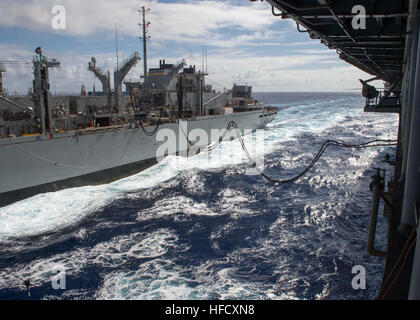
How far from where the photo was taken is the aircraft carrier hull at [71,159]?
16125 mm

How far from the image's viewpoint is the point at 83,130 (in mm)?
19234

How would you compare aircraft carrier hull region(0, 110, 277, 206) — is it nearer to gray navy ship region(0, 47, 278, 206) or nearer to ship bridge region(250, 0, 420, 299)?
gray navy ship region(0, 47, 278, 206)

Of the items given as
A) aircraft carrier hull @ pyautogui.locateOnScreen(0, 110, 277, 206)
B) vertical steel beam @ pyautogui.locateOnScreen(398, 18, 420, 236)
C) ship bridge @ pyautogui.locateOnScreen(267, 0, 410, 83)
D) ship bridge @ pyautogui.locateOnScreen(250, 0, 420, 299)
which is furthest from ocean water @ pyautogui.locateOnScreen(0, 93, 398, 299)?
ship bridge @ pyautogui.locateOnScreen(267, 0, 410, 83)

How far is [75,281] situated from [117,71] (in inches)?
751

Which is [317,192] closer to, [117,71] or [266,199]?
[266,199]

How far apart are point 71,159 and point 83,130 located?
6.74 feet

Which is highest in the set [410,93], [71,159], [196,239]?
[410,93]

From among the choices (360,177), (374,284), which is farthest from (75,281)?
(360,177)

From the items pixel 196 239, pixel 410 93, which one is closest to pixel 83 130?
pixel 196 239

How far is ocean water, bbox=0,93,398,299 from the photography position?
28.8 feet

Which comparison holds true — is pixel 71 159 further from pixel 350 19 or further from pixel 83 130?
pixel 350 19

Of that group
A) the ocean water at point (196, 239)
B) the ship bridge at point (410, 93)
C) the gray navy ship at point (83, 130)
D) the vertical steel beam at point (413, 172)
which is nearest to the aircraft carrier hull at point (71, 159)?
the gray navy ship at point (83, 130)

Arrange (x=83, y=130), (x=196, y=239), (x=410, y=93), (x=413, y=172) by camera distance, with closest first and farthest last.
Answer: (x=413, y=172)
(x=410, y=93)
(x=196, y=239)
(x=83, y=130)

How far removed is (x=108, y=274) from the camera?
30.9ft
